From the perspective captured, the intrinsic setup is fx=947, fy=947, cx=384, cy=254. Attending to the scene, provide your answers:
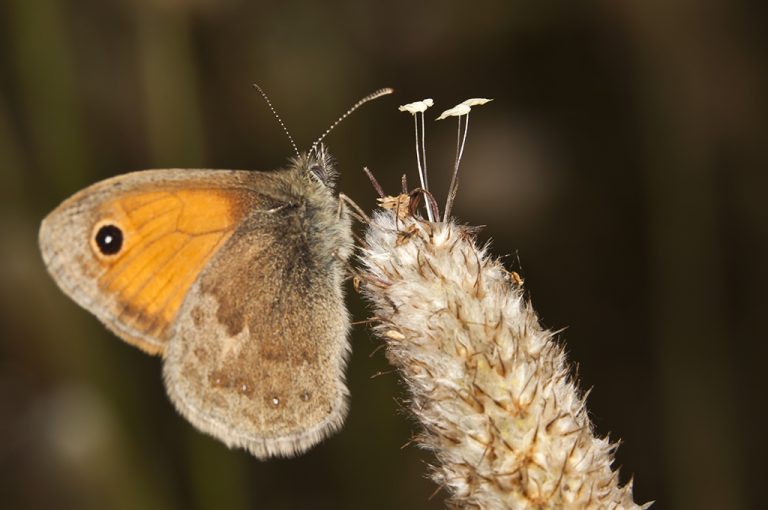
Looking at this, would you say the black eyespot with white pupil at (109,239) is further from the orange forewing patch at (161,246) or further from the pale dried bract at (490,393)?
the pale dried bract at (490,393)

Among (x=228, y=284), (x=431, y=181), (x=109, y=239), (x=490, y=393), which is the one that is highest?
(x=109, y=239)

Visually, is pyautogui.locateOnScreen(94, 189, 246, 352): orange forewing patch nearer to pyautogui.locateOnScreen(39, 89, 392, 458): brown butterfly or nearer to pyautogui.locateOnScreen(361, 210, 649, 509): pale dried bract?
pyautogui.locateOnScreen(39, 89, 392, 458): brown butterfly

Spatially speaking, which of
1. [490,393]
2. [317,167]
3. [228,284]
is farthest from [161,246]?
[490,393]

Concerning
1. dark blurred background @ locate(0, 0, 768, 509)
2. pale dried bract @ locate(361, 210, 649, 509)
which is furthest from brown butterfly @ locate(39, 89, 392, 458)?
dark blurred background @ locate(0, 0, 768, 509)

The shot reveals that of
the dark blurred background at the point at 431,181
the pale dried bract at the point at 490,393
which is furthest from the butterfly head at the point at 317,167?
the dark blurred background at the point at 431,181

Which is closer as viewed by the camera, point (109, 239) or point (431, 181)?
point (109, 239)

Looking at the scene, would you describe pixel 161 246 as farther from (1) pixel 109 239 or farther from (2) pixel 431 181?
(2) pixel 431 181

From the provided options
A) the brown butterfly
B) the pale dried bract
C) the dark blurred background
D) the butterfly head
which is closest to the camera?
the pale dried bract
